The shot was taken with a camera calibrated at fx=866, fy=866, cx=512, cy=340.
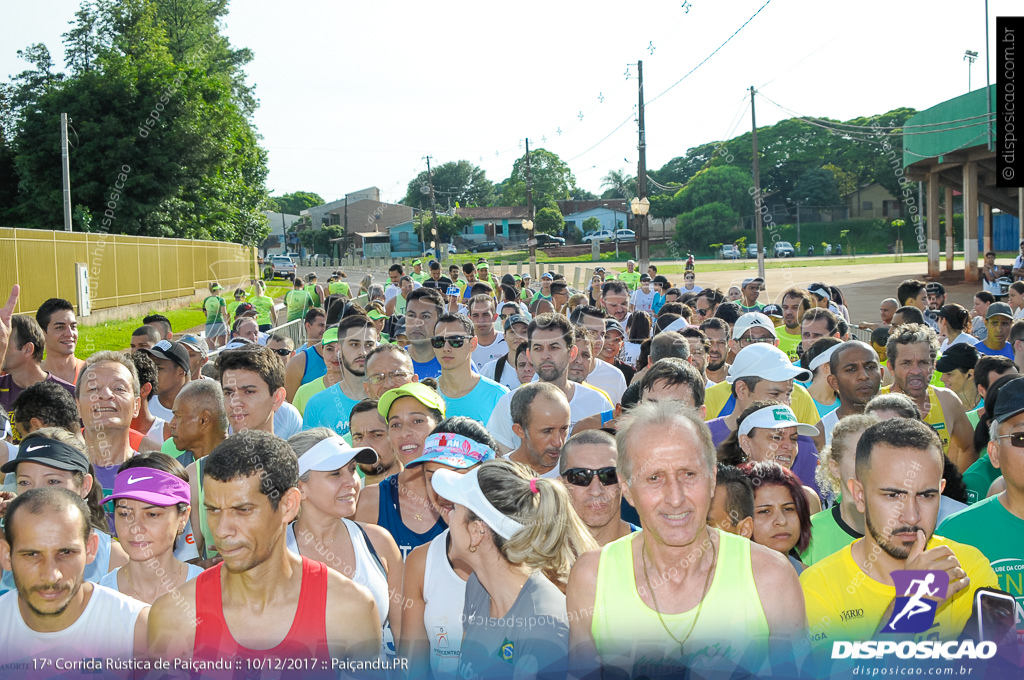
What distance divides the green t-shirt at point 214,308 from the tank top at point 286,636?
1055 cm

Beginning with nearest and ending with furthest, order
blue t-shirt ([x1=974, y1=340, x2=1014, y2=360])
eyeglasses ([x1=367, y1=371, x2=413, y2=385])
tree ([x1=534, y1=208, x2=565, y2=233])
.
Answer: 1. eyeglasses ([x1=367, y1=371, x2=413, y2=385])
2. blue t-shirt ([x1=974, y1=340, x2=1014, y2=360])
3. tree ([x1=534, y1=208, x2=565, y2=233])

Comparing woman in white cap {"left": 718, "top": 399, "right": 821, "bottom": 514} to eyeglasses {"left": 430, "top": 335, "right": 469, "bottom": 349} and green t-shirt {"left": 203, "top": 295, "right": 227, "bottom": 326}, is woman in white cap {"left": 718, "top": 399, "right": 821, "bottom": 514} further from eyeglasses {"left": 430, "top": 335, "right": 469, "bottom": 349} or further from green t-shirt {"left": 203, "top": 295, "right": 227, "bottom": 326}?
green t-shirt {"left": 203, "top": 295, "right": 227, "bottom": 326}

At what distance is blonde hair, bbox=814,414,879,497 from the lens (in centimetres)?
417

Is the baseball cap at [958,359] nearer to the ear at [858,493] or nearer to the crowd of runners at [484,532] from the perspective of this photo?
the crowd of runners at [484,532]

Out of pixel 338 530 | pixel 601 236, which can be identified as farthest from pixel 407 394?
pixel 601 236

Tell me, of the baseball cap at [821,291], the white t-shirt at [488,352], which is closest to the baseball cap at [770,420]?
the white t-shirt at [488,352]

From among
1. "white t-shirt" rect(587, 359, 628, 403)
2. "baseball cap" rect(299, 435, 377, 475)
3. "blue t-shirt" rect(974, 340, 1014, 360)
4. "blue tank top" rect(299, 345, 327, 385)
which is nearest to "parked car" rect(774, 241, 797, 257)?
"blue t-shirt" rect(974, 340, 1014, 360)

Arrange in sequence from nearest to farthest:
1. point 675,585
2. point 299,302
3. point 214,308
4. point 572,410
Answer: point 675,585
point 572,410
point 214,308
point 299,302

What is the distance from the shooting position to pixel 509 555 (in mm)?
3113

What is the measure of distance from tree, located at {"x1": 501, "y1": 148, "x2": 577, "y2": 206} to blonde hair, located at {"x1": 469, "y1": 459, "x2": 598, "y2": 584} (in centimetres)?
9161

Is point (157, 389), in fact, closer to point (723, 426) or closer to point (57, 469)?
point (57, 469)

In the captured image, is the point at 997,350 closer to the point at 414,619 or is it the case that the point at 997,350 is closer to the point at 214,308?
the point at 414,619

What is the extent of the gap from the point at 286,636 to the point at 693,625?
1405mm

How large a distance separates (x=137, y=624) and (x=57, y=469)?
1.15 m
